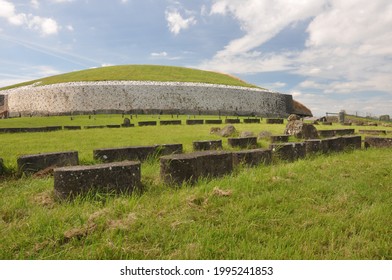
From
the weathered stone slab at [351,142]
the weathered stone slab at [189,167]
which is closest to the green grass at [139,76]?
the weathered stone slab at [351,142]

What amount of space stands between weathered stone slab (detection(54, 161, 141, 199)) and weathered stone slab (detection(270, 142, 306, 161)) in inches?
148

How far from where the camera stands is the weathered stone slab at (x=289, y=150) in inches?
268

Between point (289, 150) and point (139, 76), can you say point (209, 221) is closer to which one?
point (289, 150)

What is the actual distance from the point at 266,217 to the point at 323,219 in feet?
2.02

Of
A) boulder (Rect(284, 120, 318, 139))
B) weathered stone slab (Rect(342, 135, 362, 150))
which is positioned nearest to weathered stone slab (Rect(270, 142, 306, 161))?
weathered stone slab (Rect(342, 135, 362, 150))

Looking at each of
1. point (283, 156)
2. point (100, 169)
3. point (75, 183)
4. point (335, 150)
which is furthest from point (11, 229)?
point (335, 150)

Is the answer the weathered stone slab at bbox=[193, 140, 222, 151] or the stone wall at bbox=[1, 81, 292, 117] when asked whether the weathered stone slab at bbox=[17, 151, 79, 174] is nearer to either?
the weathered stone slab at bbox=[193, 140, 222, 151]

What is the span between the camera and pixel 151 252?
256 centimetres

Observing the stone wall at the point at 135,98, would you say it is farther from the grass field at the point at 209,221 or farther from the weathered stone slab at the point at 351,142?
the grass field at the point at 209,221

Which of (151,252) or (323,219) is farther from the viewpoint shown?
(323,219)

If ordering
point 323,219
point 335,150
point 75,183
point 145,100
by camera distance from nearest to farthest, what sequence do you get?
point 323,219 → point 75,183 → point 335,150 → point 145,100

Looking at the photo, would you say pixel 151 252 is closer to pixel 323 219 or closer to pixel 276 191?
pixel 323 219

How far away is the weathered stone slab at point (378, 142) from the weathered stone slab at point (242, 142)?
3.73 metres

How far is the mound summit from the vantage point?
157 ft
